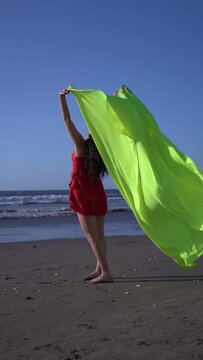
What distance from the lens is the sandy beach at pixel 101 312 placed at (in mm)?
3084

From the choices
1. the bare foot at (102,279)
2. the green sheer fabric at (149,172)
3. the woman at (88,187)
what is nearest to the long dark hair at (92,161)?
the woman at (88,187)

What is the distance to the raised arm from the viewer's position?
5422mm

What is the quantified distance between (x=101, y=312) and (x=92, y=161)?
6.25ft

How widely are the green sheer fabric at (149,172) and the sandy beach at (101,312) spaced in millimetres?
545

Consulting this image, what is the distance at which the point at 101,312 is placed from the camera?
Answer: 4.01 meters

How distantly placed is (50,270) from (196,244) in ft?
7.55

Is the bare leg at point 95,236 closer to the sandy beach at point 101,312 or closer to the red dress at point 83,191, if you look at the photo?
the red dress at point 83,191

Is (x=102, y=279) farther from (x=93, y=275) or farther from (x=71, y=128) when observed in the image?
(x=71, y=128)

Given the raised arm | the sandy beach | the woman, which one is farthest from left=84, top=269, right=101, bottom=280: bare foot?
the raised arm

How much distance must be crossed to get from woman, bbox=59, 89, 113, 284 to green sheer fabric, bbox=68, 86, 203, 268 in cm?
18

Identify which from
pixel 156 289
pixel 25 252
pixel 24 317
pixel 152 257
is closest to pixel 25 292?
pixel 24 317

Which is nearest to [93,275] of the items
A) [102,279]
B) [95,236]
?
[102,279]

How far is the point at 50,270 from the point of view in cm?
630

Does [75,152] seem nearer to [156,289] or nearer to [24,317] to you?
[156,289]
